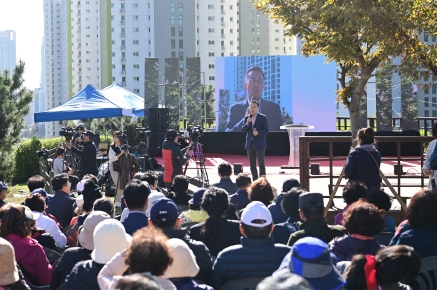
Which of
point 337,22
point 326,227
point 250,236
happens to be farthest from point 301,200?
point 337,22

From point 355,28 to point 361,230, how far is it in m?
6.15

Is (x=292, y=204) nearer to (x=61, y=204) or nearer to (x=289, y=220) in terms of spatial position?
(x=289, y=220)

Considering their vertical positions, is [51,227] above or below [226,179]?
below

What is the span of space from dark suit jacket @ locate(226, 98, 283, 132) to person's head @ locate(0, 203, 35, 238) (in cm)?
2185

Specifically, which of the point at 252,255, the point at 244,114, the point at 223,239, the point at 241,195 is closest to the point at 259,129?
the point at 241,195

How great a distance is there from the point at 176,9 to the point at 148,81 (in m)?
93.8

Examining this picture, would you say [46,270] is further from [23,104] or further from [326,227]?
[23,104]

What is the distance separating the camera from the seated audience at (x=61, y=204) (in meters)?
8.04

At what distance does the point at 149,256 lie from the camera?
323 centimetres

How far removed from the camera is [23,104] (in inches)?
894

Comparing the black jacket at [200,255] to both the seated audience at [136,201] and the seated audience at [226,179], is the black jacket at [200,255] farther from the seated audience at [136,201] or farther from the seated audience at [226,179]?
the seated audience at [226,179]

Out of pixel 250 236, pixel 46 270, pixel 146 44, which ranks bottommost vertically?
pixel 46 270

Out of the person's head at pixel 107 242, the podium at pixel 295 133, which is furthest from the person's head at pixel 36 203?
the podium at pixel 295 133

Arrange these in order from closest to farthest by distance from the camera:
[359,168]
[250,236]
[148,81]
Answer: [250,236]
[359,168]
[148,81]
